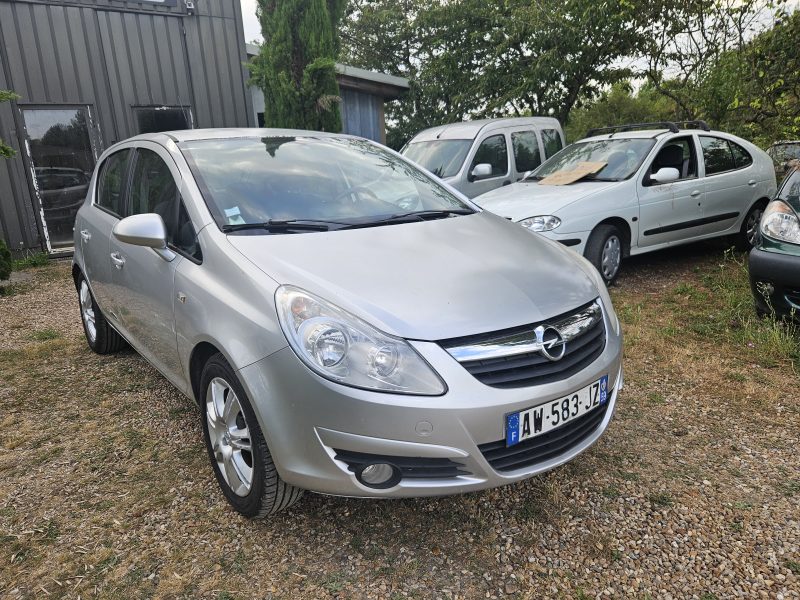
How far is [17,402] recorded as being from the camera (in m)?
3.52

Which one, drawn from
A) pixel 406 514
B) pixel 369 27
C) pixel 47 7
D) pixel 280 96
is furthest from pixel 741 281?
pixel 369 27

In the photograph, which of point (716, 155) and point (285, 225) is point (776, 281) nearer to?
point (285, 225)

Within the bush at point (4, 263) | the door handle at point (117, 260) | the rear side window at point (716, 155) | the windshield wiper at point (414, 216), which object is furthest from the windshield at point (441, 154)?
the bush at point (4, 263)

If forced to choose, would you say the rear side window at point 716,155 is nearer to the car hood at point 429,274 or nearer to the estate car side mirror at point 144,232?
the car hood at point 429,274

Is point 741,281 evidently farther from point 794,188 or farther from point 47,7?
point 47,7

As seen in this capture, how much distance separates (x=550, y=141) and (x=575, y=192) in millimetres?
3505

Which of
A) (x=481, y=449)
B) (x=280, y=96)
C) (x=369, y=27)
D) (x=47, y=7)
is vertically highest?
(x=369, y=27)

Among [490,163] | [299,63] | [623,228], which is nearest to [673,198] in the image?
[623,228]

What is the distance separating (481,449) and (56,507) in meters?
1.88

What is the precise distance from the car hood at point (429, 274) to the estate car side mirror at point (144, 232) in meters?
0.39

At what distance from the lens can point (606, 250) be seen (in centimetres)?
543

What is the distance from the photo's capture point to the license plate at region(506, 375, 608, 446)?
75.3 inches

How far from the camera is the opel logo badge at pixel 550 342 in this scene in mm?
1988

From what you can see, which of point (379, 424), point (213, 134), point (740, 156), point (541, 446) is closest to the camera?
point (379, 424)
